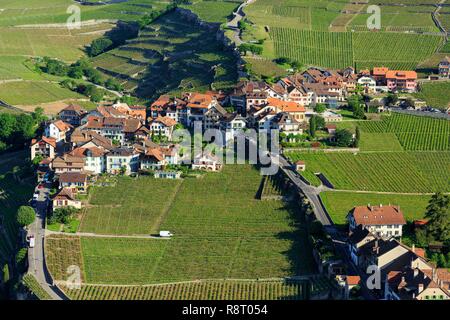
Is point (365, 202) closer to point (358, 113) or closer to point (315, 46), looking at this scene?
point (358, 113)

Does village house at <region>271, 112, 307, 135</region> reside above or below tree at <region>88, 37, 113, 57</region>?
above

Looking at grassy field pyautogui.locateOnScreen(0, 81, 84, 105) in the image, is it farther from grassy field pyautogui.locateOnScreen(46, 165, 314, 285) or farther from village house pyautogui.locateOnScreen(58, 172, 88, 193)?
grassy field pyautogui.locateOnScreen(46, 165, 314, 285)

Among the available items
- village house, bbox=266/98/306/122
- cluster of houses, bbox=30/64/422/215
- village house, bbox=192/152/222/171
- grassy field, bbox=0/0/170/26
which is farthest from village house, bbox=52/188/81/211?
grassy field, bbox=0/0/170/26

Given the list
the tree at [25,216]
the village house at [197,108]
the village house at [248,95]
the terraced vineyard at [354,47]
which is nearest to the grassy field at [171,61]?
the village house at [248,95]

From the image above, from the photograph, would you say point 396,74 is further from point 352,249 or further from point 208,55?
point 352,249

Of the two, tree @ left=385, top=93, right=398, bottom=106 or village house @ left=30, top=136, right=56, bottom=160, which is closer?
village house @ left=30, top=136, right=56, bottom=160
